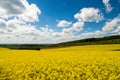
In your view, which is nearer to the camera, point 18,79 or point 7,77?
point 18,79

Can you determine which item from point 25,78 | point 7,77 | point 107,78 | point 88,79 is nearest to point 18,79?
point 25,78

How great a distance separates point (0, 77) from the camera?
35.8 ft

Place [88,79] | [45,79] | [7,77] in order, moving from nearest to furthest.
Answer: [88,79] < [45,79] < [7,77]

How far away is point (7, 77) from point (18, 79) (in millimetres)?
1064

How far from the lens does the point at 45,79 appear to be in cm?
987

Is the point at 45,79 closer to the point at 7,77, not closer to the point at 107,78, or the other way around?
the point at 7,77

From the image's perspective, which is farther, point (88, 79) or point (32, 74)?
point (32, 74)

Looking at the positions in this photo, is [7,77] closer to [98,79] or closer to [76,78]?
[76,78]

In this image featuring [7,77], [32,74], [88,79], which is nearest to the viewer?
[88,79]

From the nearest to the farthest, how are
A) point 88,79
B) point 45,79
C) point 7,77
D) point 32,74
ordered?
1. point 88,79
2. point 45,79
3. point 7,77
4. point 32,74

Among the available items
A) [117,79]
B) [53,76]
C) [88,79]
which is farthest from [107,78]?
[53,76]

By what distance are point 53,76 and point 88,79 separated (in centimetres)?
215

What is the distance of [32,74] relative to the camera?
11383 mm

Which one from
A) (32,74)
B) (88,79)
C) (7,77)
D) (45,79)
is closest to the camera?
(88,79)
